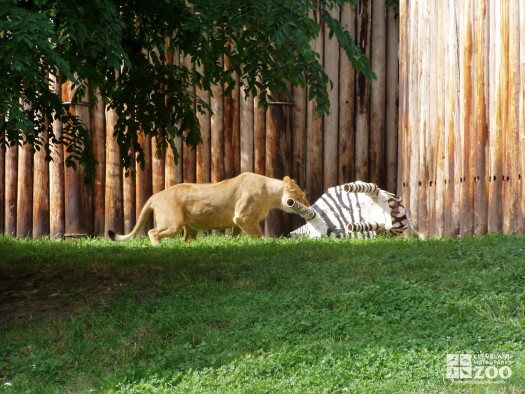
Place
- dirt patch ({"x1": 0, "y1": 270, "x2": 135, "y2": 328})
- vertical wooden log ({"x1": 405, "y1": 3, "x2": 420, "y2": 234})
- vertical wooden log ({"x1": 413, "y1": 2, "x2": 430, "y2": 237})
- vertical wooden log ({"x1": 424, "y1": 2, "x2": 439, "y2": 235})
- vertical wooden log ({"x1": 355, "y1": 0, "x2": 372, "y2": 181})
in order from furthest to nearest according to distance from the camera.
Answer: vertical wooden log ({"x1": 355, "y1": 0, "x2": 372, "y2": 181}), vertical wooden log ({"x1": 405, "y1": 3, "x2": 420, "y2": 234}), vertical wooden log ({"x1": 413, "y1": 2, "x2": 430, "y2": 237}), vertical wooden log ({"x1": 424, "y1": 2, "x2": 439, "y2": 235}), dirt patch ({"x1": 0, "y1": 270, "x2": 135, "y2": 328})

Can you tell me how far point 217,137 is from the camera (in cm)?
1331

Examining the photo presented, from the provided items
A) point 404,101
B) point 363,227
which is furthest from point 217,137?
point 404,101

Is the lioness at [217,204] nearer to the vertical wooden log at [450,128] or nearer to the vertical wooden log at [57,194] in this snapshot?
the vertical wooden log at [57,194]

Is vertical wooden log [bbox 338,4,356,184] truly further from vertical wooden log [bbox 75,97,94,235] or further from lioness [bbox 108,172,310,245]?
vertical wooden log [bbox 75,97,94,235]

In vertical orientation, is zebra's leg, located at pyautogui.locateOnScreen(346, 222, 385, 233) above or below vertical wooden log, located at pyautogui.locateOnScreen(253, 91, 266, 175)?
below

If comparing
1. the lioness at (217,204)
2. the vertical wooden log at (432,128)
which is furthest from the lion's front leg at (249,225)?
the vertical wooden log at (432,128)

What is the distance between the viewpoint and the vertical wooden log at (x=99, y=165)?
1330 cm

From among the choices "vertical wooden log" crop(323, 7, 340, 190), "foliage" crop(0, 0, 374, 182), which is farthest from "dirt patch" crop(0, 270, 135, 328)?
"vertical wooden log" crop(323, 7, 340, 190)

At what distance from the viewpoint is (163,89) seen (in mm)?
10320

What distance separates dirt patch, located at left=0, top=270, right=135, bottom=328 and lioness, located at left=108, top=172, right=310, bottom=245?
224 cm

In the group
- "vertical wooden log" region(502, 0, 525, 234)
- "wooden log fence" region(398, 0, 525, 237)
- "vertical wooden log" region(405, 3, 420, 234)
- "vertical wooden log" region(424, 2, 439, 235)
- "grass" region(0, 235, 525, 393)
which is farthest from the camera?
"vertical wooden log" region(405, 3, 420, 234)

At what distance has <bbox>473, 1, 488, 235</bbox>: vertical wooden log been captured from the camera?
1034 cm

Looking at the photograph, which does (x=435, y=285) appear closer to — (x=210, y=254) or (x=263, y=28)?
(x=263, y=28)

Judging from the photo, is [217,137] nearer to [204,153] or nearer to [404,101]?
[204,153]
